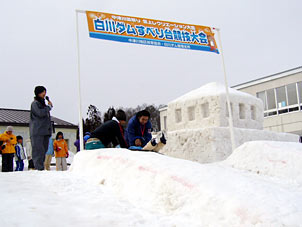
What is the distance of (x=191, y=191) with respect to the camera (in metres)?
3.07

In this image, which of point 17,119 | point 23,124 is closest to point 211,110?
point 23,124

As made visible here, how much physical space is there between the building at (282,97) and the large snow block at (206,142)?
7851 mm

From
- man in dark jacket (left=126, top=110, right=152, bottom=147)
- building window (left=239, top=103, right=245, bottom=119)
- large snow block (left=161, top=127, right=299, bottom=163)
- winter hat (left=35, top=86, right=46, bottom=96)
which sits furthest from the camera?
building window (left=239, top=103, right=245, bottom=119)

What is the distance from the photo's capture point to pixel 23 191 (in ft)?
10.8

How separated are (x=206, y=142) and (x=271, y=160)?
426 cm

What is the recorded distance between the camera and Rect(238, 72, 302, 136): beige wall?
18612mm

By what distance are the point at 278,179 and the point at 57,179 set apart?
3.91 metres

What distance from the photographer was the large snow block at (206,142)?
416 inches

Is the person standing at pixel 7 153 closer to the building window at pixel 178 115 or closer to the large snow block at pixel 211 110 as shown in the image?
the large snow block at pixel 211 110

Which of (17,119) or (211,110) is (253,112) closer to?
(211,110)

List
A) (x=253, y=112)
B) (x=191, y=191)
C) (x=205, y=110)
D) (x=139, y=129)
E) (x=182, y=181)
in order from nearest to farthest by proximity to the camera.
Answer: (x=191, y=191) → (x=182, y=181) → (x=139, y=129) → (x=205, y=110) → (x=253, y=112)

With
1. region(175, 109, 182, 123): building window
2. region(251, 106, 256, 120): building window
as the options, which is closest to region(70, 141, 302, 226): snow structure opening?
region(175, 109, 182, 123): building window

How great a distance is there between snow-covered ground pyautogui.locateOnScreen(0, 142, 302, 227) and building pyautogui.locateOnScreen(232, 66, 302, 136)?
16804 mm

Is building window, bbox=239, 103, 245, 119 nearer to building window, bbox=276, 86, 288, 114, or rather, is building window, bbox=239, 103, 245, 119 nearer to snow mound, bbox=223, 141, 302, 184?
snow mound, bbox=223, 141, 302, 184
